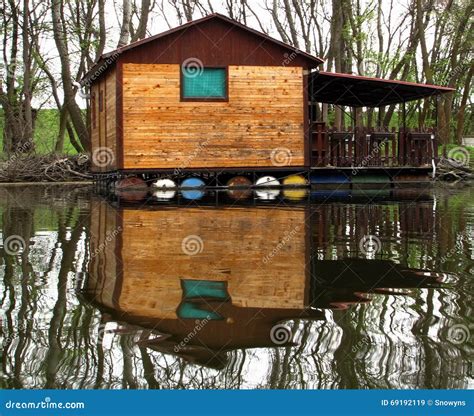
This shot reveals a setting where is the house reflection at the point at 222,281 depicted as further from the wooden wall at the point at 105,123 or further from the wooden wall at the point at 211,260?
the wooden wall at the point at 105,123

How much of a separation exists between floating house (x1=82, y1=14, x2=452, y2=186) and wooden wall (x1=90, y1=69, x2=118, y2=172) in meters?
0.08

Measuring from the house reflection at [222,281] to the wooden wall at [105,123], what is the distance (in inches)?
478

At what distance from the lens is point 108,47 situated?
46031 mm

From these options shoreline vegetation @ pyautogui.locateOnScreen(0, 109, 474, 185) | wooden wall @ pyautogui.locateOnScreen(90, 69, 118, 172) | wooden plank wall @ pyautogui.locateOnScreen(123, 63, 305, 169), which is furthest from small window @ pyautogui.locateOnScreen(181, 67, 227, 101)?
shoreline vegetation @ pyautogui.locateOnScreen(0, 109, 474, 185)

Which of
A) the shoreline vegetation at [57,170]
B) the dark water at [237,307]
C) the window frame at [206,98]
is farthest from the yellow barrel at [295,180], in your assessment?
the dark water at [237,307]

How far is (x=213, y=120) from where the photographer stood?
22.7 metres

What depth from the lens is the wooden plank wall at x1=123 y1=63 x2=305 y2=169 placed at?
22.2 meters

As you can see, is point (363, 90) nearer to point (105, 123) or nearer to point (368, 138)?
point (368, 138)

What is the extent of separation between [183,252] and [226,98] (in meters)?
15.0

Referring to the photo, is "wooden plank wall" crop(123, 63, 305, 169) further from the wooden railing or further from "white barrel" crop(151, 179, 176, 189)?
the wooden railing

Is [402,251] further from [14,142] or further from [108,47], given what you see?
[108,47]

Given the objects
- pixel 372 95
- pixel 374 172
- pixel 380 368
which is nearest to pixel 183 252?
pixel 380 368

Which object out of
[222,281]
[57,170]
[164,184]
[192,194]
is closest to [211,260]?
[222,281]

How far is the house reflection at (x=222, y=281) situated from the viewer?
4.66 metres
